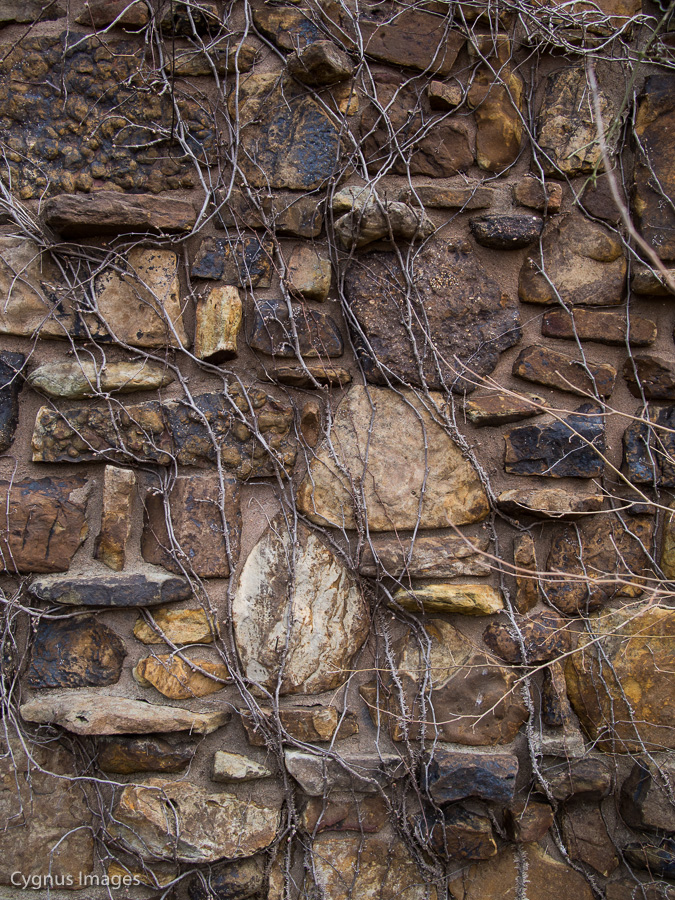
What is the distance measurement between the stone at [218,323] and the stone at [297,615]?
0.45m

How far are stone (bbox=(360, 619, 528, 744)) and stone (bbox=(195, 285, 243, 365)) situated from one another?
0.87 meters

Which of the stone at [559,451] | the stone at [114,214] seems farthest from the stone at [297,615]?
the stone at [114,214]

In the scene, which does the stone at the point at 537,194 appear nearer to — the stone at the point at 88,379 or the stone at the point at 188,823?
the stone at the point at 88,379

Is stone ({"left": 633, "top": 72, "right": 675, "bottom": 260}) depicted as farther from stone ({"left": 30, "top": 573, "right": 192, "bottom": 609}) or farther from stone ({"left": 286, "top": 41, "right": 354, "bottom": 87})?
stone ({"left": 30, "top": 573, "right": 192, "bottom": 609})

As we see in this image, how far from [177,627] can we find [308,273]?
0.94 metres

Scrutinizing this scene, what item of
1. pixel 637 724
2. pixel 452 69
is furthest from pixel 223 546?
pixel 452 69

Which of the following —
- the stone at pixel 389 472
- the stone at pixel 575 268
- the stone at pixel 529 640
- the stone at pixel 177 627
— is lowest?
the stone at pixel 177 627

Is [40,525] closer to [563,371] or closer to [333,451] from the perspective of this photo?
[333,451]

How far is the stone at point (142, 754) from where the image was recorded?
1.35 metres

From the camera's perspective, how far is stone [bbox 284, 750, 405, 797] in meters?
1.36

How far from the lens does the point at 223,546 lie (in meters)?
1.44

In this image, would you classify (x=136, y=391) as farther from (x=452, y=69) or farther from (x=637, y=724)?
(x=637, y=724)

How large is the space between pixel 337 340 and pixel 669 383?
86 centimetres

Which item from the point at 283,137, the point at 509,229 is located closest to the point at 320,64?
the point at 283,137
